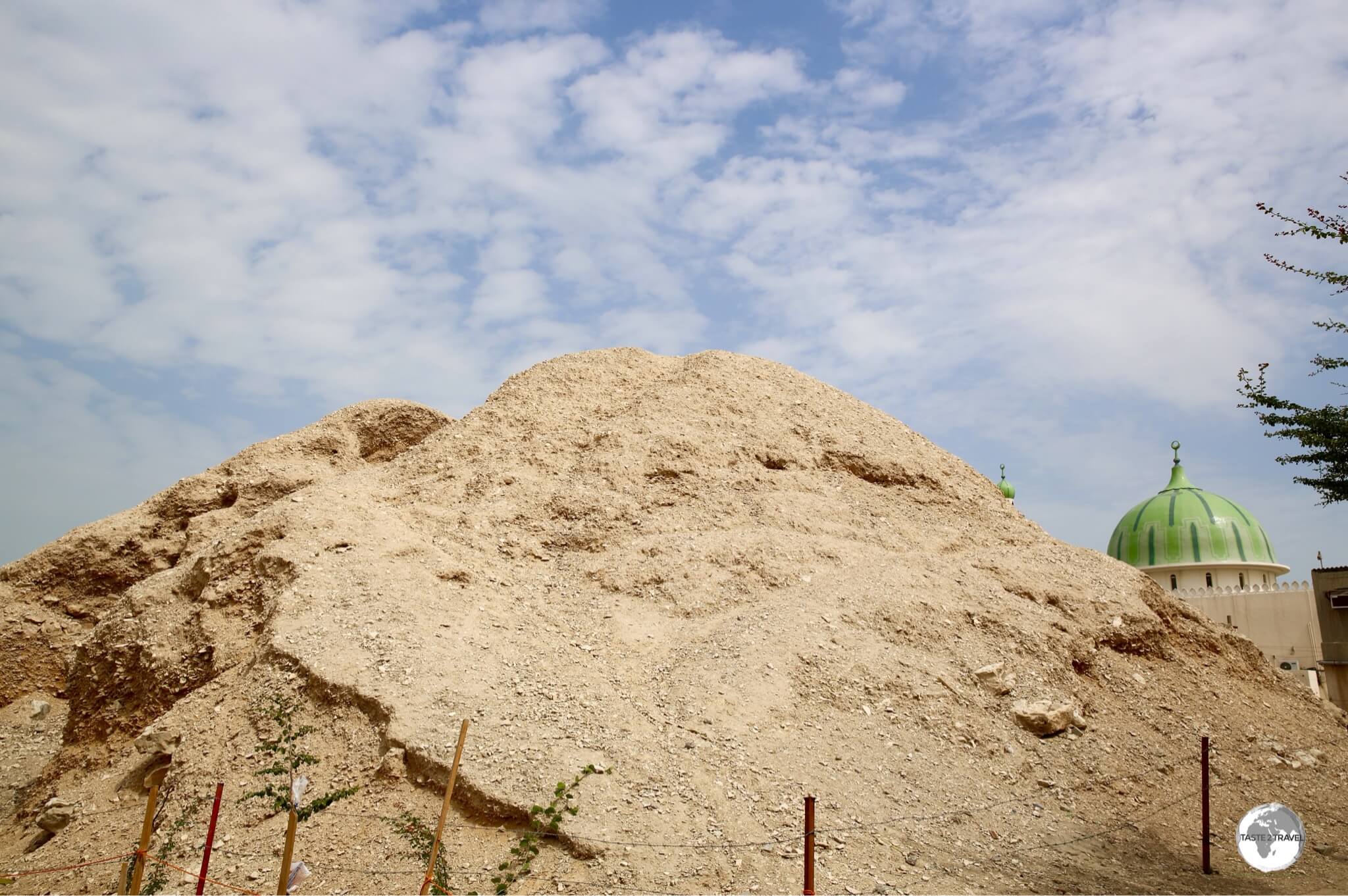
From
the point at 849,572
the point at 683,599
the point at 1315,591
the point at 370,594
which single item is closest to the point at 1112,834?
the point at 849,572

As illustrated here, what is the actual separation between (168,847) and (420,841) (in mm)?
1860

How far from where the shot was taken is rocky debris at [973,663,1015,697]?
8.70 metres

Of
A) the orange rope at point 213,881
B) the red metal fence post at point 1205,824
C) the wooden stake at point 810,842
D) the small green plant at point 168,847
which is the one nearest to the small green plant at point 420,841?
the orange rope at point 213,881

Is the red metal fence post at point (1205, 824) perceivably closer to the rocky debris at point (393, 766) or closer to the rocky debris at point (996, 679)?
the rocky debris at point (996, 679)

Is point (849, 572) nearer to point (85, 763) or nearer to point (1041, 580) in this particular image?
point (1041, 580)

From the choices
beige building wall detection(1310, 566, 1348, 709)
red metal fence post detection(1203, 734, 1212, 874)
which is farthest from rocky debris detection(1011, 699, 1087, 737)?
beige building wall detection(1310, 566, 1348, 709)

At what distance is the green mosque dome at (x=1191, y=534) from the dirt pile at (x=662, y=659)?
80.1 feet

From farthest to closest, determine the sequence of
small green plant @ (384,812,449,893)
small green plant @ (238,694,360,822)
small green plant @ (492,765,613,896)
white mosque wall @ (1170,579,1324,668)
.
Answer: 1. white mosque wall @ (1170,579,1324,668)
2. small green plant @ (238,694,360,822)
3. small green plant @ (492,765,613,896)
4. small green plant @ (384,812,449,893)

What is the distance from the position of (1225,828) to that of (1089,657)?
1.96 metres

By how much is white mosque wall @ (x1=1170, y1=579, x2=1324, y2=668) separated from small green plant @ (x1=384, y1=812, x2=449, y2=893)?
21.8m

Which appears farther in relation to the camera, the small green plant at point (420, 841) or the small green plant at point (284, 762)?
the small green plant at point (284, 762)

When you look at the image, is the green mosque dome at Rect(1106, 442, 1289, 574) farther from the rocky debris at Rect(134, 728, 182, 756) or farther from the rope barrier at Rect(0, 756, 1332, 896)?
the rocky debris at Rect(134, 728, 182, 756)

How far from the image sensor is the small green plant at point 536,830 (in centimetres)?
600

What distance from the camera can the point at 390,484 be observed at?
Answer: 11.8 m
